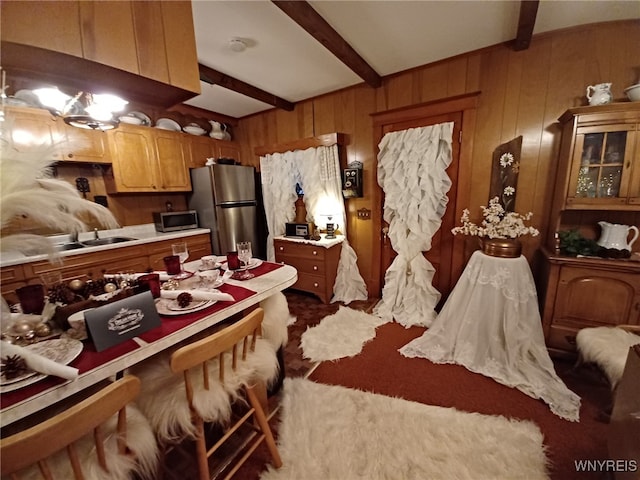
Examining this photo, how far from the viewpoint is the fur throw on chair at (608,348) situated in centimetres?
128

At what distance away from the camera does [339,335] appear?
233cm

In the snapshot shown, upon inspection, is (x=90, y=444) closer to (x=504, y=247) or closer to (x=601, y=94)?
(x=504, y=247)

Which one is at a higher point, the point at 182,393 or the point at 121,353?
the point at 121,353

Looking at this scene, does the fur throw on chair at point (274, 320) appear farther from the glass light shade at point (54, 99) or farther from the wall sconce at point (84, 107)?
the glass light shade at point (54, 99)

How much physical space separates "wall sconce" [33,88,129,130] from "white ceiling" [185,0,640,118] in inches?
31.9

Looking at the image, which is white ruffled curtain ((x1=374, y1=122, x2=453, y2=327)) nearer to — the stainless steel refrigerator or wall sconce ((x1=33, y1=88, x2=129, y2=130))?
the stainless steel refrigerator

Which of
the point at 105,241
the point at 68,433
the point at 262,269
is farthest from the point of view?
the point at 105,241

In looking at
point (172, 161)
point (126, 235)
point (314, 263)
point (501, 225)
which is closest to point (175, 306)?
point (314, 263)

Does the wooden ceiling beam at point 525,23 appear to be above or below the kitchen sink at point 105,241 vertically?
above

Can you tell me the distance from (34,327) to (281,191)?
110 inches

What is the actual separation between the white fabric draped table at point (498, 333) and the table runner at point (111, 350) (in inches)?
63.9

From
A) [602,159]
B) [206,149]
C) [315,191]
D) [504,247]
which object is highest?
[206,149]

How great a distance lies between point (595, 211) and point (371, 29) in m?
2.20

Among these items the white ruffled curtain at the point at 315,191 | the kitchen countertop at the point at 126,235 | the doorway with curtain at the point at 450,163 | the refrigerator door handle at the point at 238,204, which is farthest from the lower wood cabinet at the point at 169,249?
the doorway with curtain at the point at 450,163
